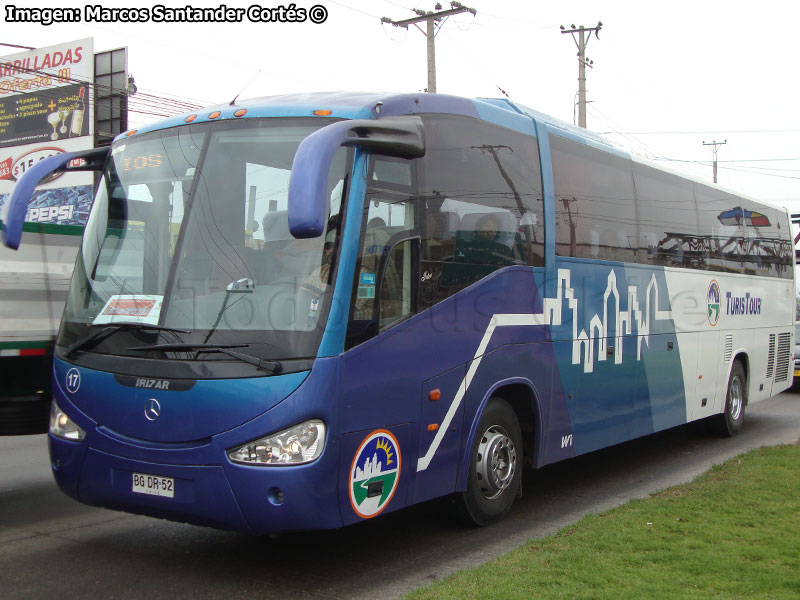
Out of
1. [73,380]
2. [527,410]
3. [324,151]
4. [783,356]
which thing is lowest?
[783,356]

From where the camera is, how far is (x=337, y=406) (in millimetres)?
5438

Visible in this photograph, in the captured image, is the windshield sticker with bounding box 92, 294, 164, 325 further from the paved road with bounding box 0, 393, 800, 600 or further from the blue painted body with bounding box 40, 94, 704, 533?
the paved road with bounding box 0, 393, 800, 600

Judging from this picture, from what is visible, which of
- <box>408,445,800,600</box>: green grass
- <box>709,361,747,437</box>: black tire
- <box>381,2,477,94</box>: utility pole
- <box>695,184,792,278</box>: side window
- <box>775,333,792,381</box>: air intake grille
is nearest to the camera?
<box>408,445,800,600</box>: green grass

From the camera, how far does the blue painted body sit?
209 inches

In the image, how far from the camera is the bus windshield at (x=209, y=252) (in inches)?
215

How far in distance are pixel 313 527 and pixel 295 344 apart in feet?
3.67

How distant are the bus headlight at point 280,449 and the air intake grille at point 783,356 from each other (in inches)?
449

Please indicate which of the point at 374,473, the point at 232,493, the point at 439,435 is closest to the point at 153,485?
the point at 232,493

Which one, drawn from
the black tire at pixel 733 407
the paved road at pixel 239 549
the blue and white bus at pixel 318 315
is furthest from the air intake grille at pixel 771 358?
the blue and white bus at pixel 318 315

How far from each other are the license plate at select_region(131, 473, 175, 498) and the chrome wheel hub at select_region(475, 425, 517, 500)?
2556mm

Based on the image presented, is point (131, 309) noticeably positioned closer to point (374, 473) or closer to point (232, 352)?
point (232, 352)

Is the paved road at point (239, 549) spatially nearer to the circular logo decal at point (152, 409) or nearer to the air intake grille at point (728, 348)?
the circular logo decal at point (152, 409)

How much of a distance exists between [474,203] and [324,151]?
224 cm

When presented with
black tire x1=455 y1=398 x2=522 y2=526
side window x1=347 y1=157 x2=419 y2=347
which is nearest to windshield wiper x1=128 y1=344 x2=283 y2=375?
side window x1=347 y1=157 x2=419 y2=347
